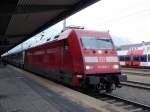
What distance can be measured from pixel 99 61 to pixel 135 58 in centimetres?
3393

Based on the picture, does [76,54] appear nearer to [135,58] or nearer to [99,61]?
[99,61]

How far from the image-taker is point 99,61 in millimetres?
13945

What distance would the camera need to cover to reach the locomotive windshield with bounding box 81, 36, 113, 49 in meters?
14.2

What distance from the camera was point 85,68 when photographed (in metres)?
13.4

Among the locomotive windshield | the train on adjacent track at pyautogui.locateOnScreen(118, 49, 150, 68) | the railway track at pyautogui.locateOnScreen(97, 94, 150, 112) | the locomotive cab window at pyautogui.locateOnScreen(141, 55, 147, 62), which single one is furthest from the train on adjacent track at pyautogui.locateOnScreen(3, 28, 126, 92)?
the locomotive cab window at pyautogui.locateOnScreen(141, 55, 147, 62)

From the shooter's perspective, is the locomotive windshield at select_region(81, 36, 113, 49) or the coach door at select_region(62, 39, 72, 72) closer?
the locomotive windshield at select_region(81, 36, 113, 49)

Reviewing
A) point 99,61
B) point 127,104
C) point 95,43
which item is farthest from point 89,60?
point 127,104

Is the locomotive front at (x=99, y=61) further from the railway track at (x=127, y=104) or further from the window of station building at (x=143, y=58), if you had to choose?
the window of station building at (x=143, y=58)

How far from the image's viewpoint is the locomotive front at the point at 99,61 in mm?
13508

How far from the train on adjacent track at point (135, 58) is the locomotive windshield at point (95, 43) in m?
29.4

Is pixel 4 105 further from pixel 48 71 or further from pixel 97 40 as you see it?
pixel 48 71

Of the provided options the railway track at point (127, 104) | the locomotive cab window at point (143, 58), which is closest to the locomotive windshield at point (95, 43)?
the railway track at point (127, 104)

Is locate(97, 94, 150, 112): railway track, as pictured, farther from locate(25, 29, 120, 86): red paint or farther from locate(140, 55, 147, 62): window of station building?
locate(140, 55, 147, 62): window of station building

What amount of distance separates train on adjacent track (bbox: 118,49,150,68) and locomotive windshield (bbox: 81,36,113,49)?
1158 inches
